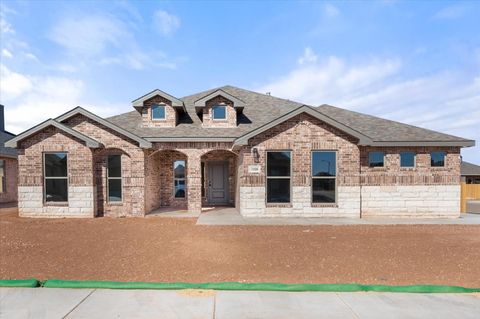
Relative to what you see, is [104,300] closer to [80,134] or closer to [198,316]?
[198,316]

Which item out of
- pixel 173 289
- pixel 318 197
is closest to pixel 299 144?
pixel 318 197

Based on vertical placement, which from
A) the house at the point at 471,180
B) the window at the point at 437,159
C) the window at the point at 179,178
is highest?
the window at the point at 437,159

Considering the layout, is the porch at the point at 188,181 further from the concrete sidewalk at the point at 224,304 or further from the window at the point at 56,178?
the concrete sidewalk at the point at 224,304

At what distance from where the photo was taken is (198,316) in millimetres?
3590

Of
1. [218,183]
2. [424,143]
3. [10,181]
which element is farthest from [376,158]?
[10,181]

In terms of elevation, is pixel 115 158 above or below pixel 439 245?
above

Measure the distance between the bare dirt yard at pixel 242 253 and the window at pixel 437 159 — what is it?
2929mm

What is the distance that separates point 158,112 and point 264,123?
569 centimetres

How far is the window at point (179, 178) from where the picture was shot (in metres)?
14.4

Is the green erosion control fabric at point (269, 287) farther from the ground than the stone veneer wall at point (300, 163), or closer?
closer

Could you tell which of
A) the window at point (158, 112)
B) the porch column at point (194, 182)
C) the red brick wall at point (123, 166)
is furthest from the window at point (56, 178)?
the porch column at point (194, 182)

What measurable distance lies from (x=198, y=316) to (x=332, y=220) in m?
8.68

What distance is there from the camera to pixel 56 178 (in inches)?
459

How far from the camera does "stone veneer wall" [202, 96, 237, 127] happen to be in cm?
1359
